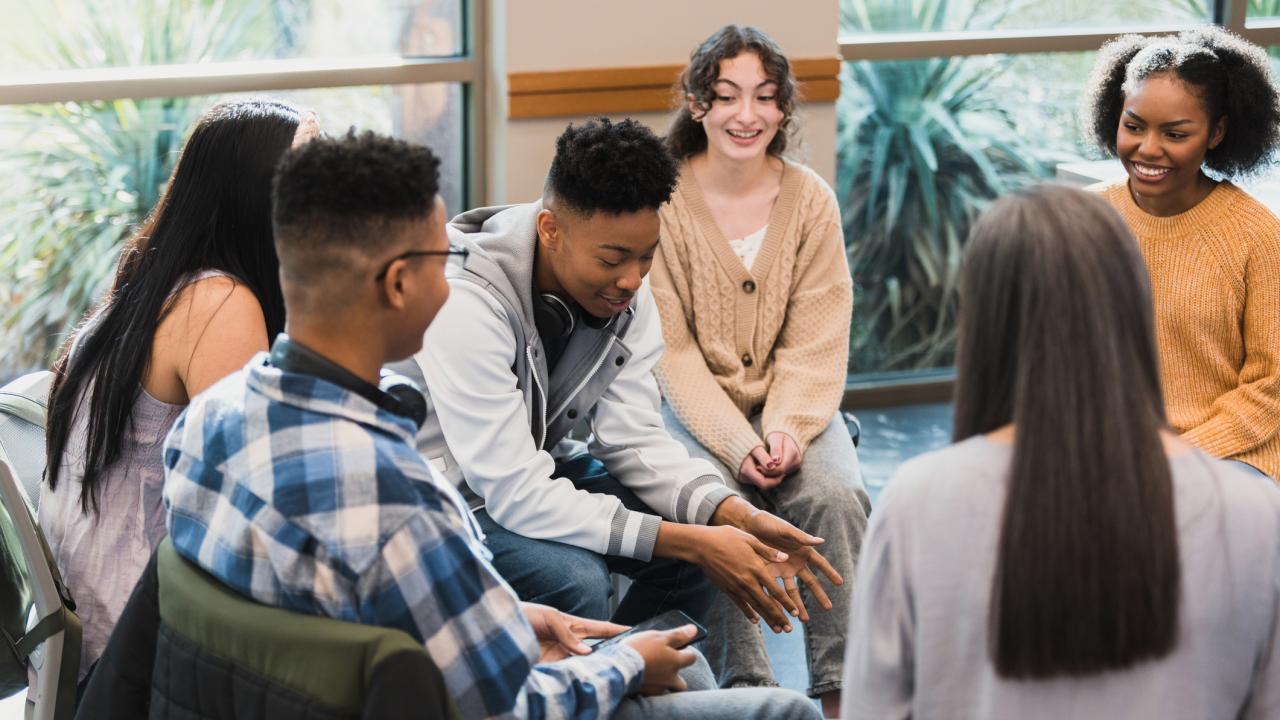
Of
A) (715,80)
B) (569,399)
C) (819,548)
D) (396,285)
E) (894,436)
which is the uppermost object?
(715,80)

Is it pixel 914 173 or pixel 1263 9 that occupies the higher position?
pixel 1263 9

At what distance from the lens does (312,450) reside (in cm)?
131

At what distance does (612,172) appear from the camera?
2086mm

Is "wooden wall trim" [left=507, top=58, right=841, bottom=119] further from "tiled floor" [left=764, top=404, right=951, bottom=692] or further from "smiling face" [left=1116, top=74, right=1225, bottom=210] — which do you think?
"smiling face" [left=1116, top=74, right=1225, bottom=210]

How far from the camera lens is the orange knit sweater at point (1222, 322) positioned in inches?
95.0

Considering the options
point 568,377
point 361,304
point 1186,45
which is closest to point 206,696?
point 361,304

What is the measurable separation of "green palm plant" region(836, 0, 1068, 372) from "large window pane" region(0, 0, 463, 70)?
1.32 meters

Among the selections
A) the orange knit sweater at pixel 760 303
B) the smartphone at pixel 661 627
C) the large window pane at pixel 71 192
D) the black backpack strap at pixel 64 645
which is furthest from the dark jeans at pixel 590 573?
the large window pane at pixel 71 192

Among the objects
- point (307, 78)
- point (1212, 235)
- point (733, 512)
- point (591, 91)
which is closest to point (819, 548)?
point (733, 512)

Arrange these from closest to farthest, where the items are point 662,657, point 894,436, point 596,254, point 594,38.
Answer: point 662,657 < point 596,254 < point 594,38 < point 894,436

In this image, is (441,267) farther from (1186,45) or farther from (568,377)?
(1186,45)

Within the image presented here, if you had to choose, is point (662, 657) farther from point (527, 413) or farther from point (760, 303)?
point (760, 303)

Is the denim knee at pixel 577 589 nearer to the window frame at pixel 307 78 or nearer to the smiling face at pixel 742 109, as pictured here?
the smiling face at pixel 742 109

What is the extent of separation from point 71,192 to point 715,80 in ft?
5.66
